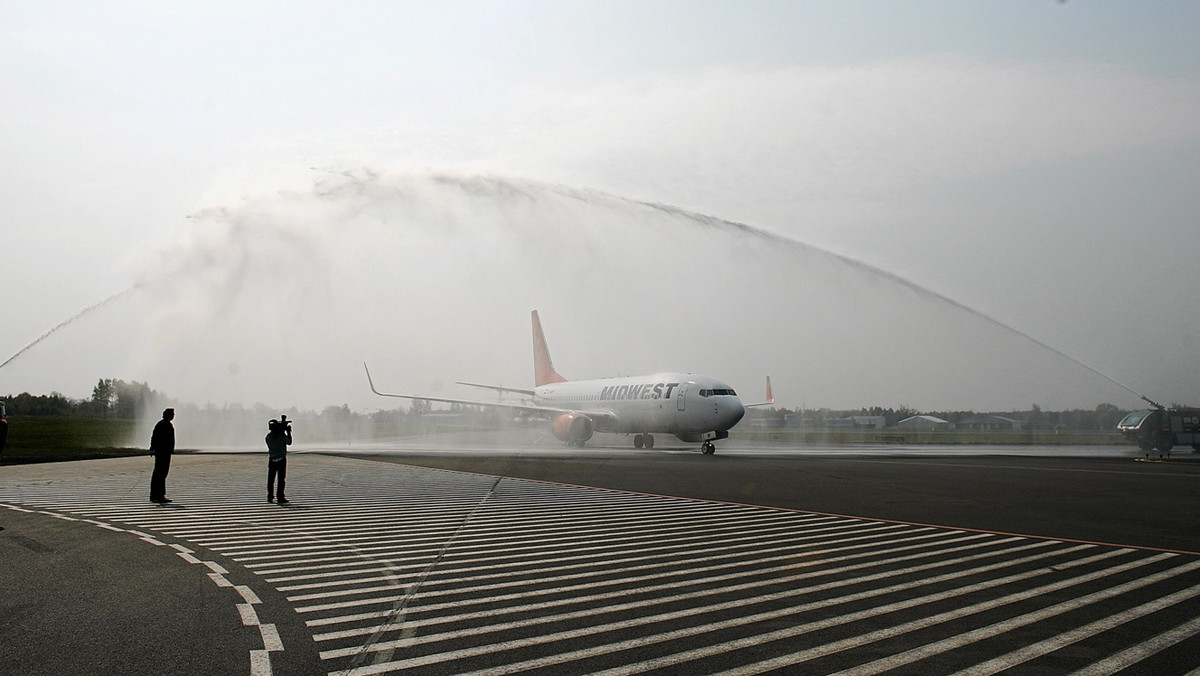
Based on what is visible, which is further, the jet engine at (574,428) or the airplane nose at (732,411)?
the jet engine at (574,428)

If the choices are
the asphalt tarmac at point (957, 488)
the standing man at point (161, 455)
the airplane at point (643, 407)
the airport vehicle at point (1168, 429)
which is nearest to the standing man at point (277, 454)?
the standing man at point (161, 455)

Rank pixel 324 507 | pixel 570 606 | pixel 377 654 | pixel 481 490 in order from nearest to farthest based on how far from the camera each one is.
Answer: pixel 377 654 < pixel 570 606 < pixel 324 507 < pixel 481 490

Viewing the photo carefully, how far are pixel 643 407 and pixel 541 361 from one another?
909 inches

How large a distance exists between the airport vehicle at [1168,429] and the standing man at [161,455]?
45890mm

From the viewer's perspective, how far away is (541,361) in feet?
228

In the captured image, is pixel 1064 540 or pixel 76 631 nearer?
pixel 76 631

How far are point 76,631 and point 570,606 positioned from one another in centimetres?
437

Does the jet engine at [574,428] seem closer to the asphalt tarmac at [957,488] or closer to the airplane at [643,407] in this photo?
the airplane at [643,407]

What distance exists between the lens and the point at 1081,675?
583 centimetres

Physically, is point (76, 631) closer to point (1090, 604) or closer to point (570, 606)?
point (570, 606)

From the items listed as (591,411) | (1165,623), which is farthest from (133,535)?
(591,411)

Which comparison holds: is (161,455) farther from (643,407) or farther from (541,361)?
(541,361)

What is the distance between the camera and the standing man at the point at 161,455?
18.0 meters

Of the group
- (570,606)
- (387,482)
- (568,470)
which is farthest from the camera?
(568,470)
